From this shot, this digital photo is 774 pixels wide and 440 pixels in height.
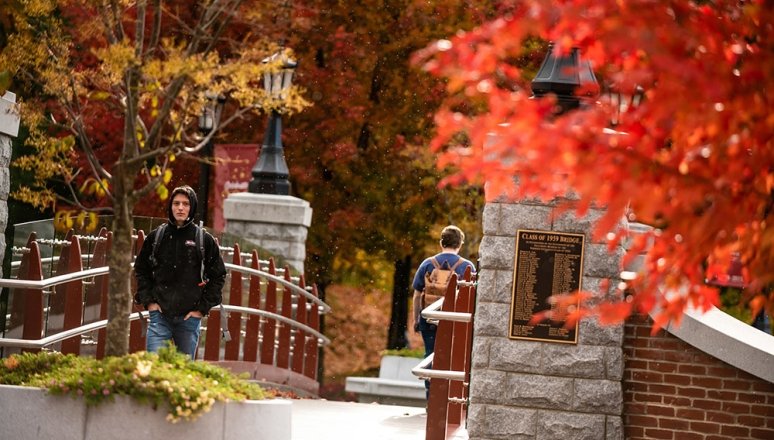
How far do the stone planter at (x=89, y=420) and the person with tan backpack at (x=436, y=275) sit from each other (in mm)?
3966

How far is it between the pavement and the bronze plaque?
106cm

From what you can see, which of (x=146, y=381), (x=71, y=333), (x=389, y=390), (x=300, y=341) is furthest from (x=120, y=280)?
(x=389, y=390)

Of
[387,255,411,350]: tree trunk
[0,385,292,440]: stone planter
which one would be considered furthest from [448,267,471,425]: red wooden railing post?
[387,255,411,350]: tree trunk

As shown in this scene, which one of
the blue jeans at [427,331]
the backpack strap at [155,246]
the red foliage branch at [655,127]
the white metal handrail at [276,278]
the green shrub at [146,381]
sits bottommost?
the green shrub at [146,381]

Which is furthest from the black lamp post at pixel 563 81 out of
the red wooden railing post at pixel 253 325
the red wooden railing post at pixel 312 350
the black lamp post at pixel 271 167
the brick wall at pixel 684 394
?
the black lamp post at pixel 271 167

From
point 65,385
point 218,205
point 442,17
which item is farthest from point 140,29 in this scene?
point 442,17

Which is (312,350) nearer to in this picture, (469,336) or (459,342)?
(459,342)

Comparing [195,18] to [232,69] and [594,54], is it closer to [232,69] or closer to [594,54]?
[232,69]

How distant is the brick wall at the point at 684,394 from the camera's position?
361 inches

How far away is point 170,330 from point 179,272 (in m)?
0.48

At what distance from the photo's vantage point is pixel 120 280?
31.4ft

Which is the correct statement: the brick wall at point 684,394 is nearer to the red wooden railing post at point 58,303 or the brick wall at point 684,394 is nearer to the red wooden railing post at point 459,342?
the red wooden railing post at point 459,342

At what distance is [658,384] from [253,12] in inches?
154

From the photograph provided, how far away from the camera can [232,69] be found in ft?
31.1
